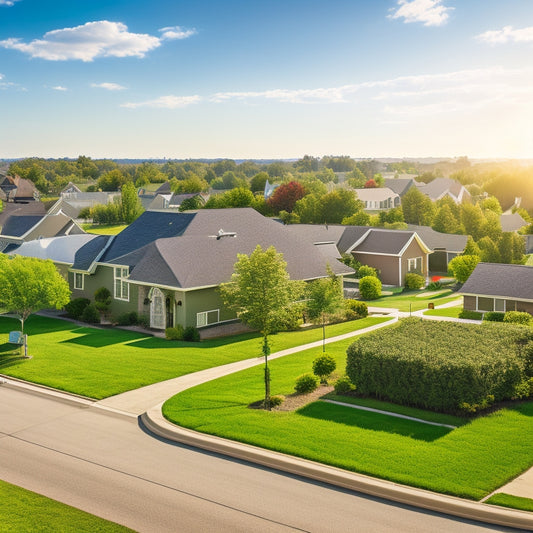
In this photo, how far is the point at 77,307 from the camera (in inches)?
1650

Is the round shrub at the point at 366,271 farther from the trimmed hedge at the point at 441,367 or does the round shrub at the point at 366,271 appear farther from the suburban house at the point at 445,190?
the suburban house at the point at 445,190

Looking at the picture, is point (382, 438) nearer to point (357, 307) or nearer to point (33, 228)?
point (357, 307)

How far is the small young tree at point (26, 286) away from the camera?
31.8 metres

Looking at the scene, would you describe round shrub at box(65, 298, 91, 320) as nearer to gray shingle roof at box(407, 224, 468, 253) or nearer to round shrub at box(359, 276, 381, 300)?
round shrub at box(359, 276, 381, 300)

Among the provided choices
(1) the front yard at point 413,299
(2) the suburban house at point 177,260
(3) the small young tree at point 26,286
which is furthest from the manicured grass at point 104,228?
(3) the small young tree at point 26,286

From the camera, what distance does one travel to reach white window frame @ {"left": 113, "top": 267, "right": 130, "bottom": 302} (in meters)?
40.6

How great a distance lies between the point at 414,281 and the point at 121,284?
90.6 feet

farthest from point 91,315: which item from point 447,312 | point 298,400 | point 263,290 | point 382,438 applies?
point 382,438

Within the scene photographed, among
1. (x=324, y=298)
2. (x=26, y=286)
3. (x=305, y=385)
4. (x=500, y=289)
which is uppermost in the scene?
(x=26, y=286)

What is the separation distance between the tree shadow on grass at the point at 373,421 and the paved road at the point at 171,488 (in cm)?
406

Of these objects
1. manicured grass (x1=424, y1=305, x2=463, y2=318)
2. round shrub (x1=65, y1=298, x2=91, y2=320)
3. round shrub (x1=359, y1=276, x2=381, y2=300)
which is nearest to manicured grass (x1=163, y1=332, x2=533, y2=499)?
round shrub (x1=65, y1=298, x2=91, y2=320)

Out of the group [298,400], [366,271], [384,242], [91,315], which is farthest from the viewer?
[384,242]

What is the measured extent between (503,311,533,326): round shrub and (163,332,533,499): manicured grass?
15128 mm

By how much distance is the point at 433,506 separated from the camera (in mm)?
14531
